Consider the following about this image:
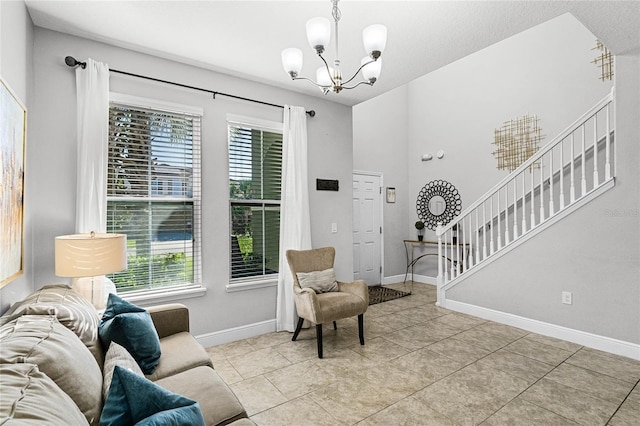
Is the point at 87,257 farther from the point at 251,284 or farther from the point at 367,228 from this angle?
the point at 367,228

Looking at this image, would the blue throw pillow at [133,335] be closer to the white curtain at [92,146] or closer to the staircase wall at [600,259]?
the white curtain at [92,146]

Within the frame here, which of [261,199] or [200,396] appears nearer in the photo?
[200,396]

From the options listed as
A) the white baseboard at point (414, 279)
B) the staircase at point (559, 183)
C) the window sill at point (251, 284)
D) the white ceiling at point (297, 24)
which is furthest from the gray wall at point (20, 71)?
the white baseboard at point (414, 279)

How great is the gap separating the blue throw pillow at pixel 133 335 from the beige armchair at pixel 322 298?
1.46m

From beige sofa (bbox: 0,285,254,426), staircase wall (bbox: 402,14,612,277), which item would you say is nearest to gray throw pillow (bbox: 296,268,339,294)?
beige sofa (bbox: 0,285,254,426)

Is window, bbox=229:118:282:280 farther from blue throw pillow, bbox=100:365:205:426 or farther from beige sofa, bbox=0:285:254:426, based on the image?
blue throw pillow, bbox=100:365:205:426

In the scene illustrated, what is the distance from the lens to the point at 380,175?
6062mm

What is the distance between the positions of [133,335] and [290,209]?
2.15 m

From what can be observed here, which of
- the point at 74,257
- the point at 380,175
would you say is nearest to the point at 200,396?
the point at 74,257

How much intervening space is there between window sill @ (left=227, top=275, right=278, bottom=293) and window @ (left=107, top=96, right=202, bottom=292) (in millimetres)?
356

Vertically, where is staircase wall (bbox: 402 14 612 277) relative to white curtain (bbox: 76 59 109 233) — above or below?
above

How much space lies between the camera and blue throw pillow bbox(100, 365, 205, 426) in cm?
95

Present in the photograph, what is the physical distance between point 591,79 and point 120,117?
5791 millimetres

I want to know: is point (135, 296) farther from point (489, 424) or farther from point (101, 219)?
point (489, 424)
